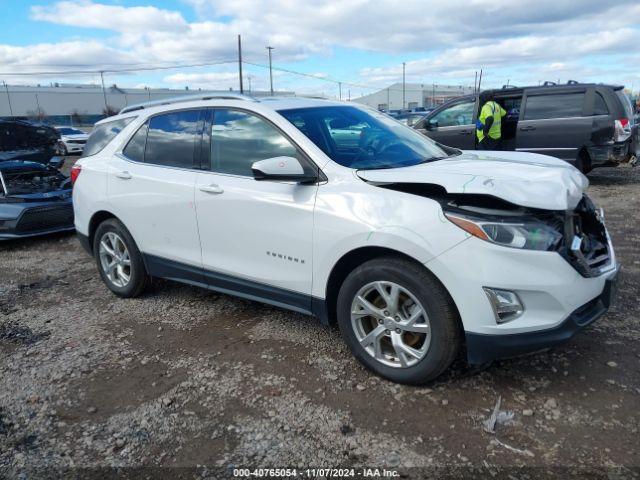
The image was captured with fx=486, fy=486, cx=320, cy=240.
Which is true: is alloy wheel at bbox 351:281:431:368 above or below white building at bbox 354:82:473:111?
below

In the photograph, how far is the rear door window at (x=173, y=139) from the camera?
385cm

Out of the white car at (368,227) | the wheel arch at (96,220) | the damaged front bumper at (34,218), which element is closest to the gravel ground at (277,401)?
the white car at (368,227)

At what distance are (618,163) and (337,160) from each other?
781 cm

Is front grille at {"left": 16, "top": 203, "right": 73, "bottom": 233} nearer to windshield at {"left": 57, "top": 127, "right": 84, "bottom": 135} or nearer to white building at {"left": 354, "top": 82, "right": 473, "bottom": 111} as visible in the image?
windshield at {"left": 57, "top": 127, "right": 84, "bottom": 135}

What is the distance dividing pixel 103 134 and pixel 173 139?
1.18m

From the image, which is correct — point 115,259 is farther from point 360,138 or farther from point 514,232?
point 514,232

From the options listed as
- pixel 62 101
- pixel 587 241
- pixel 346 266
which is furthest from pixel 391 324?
pixel 62 101

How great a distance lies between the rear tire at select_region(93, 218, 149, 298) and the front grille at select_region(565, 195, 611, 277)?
11.1 ft

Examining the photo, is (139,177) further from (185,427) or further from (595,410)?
(595,410)

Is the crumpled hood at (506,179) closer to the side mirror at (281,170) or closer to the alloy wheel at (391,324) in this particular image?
the side mirror at (281,170)

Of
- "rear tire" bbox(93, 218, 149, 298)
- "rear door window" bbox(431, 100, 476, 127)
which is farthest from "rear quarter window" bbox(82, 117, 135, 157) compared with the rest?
"rear door window" bbox(431, 100, 476, 127)

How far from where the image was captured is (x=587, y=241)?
2.93m

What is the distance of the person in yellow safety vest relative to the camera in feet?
29.3

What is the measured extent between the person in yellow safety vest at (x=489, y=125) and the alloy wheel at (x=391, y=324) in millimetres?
7074
